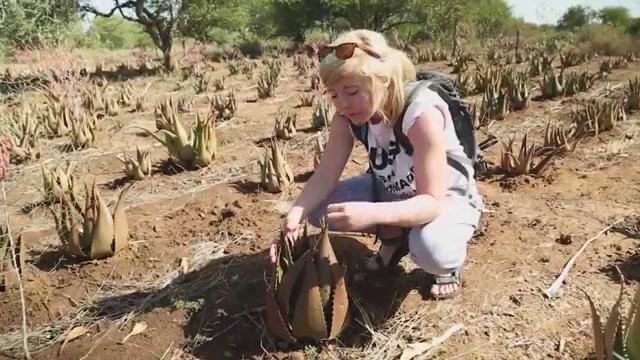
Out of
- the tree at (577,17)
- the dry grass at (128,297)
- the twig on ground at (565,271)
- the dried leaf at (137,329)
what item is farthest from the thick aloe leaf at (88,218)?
the tree at (577,17)

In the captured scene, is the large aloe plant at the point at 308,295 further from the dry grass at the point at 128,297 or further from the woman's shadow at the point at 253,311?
the dry grass at the point at 128,297

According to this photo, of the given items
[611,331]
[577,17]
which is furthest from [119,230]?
[577,17]

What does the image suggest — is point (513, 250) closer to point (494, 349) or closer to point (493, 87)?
point (494, 349)

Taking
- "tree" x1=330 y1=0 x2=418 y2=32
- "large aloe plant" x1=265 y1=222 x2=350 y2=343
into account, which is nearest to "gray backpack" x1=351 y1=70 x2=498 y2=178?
"large aloe plant" x1=265 y1=222 x2=350 y2=343

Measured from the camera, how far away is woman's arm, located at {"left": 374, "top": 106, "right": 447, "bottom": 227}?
2.08 meters

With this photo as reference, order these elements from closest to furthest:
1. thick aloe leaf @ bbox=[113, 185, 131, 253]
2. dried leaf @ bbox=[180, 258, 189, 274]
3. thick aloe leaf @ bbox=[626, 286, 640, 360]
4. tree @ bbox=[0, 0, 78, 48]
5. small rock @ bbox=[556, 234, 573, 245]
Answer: thick aloe leaf @ bbox=[626, 286, 640, 360]
small rock @ bbox=[556, 234, 573, 245]
dried leaf @ bbox=[180, 258, 189, 274]
thick aloe leaf @ bbox=[113, 185, 131, 253]
tree @ bbox=[0, 0, 78, 48]

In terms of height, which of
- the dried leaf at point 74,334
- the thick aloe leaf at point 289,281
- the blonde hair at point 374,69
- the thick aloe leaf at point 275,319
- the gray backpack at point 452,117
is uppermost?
the blonde hair at point 374,69

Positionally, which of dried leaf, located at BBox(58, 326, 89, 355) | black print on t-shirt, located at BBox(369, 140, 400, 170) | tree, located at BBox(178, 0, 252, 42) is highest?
tree, located at BBox(178, 0, 252, 42)

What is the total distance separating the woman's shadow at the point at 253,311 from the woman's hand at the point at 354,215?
1.65ft

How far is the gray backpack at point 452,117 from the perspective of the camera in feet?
7.38

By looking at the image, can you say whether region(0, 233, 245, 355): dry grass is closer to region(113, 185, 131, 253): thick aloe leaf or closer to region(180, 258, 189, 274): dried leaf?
region(180, 258, 189, 274): dried leaf

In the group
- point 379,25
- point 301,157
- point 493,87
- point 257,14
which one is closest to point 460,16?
point 379,25

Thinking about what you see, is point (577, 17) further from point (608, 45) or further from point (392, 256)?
point (392, 256)

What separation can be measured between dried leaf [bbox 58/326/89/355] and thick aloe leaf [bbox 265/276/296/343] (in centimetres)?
88
